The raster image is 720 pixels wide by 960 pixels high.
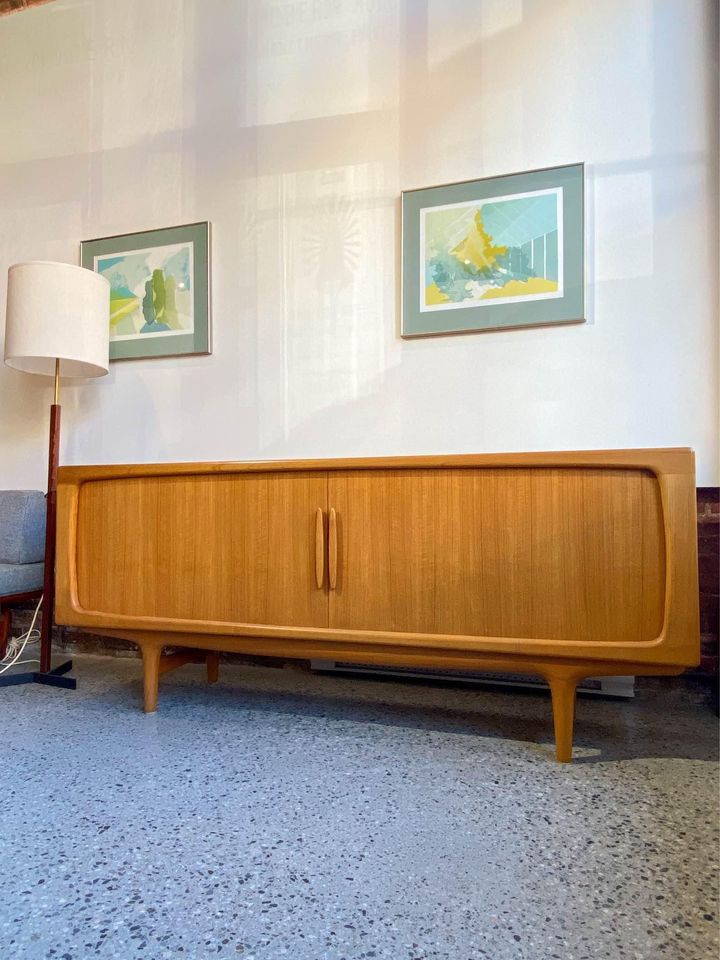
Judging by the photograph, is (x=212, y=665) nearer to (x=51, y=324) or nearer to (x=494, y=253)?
(x=51, y=324)

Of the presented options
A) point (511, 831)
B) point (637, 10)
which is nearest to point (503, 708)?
point (511, 831)

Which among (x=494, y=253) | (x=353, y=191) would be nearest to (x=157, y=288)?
(x=353, y=191)

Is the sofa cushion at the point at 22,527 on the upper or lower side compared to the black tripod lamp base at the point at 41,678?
upper

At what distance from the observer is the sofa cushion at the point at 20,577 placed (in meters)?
2.09

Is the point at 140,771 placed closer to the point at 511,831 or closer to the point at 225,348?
the point at 511,831

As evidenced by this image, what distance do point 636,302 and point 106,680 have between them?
2.30m

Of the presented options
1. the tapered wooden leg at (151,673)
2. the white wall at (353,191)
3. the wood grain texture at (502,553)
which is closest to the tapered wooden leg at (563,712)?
the wood grain texture at (502,553)

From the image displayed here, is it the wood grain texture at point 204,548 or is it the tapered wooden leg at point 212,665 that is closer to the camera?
the wood grain texture at point 204,548

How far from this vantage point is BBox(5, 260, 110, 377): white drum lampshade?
1984mm

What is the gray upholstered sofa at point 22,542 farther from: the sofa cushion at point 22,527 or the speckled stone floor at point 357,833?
the speckled stone floor at point 357,833

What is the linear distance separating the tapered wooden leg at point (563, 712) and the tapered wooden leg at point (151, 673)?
1.14 metres

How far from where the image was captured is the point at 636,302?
1.83m

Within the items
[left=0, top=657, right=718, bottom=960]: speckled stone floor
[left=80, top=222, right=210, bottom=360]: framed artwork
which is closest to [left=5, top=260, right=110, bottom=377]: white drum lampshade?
[left=80, top=222, right=210, bottom=360]: framed artwork

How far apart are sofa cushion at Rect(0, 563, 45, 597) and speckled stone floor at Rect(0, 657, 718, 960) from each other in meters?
0.52
